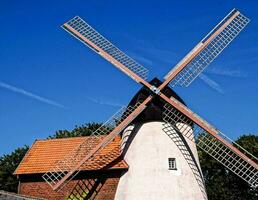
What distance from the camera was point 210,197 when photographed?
33.2m

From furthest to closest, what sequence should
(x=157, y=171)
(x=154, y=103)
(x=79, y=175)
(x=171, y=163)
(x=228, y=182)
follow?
1. (x=228, y=182)
2. (x=79, y=175)
3. (x=154, y=103)
4. (x=171, y=163)
5. (x=157, y=171)

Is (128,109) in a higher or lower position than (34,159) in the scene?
higher

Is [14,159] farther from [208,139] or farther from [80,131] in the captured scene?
[208,139]

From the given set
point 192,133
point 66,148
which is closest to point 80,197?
point 66,148

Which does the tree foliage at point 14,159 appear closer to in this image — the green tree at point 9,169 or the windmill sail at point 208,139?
the green tree at point 9,169

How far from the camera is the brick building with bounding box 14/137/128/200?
64.4 feet

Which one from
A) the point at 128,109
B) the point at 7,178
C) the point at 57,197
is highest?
the point at 128,109

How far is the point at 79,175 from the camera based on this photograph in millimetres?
20344

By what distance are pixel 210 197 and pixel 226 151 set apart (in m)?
14.5

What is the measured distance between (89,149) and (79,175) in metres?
1.70

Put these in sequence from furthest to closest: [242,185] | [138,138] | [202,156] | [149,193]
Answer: [202,156] → [242,185] → [138,138] → [149,193]

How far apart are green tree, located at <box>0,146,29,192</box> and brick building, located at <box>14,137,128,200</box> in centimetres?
1357

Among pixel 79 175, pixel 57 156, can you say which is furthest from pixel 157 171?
pixel 57 156

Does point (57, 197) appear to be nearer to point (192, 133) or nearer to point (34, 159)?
point (34, 159)
